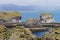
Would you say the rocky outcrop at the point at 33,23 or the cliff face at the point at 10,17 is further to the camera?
the cliff face at the point at 10,17

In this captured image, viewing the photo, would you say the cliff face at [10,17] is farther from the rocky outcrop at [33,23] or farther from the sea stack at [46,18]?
the rocky outcrop at [33,23]

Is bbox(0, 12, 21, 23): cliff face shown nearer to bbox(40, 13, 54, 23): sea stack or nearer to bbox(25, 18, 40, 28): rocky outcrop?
bbox(40, 13, 54, 23): sea stack

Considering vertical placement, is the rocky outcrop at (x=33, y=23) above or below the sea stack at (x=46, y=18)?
above

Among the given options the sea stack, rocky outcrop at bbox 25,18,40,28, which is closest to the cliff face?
the sea stack

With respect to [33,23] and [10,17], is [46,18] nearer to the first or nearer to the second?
[10,17]

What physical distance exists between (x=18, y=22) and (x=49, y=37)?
54557 mm

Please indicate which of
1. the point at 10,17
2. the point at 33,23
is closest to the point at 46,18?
the point at 10,17

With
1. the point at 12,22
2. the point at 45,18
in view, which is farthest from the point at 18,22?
the point at 45,18

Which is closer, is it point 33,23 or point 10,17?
point 33,23

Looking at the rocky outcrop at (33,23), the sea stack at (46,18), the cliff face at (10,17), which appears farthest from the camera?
the sea stack at (46,18)

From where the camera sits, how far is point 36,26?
57.2 metres

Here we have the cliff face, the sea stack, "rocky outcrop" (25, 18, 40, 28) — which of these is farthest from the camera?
the sea stack

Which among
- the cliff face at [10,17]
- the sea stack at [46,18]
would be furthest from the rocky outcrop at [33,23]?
the cliff face at [10,17]

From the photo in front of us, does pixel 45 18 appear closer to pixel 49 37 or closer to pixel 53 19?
pixel 53 19
